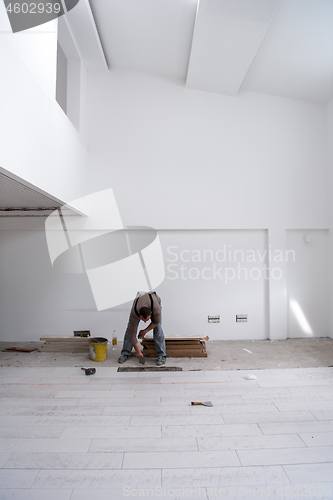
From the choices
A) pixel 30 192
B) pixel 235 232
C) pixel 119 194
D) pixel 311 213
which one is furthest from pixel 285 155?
pixel 30 192

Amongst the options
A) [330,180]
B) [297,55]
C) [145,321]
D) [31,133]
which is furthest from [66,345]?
[297,55]

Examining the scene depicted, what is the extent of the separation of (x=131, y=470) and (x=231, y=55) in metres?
4.98

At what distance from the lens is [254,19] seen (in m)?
3.51

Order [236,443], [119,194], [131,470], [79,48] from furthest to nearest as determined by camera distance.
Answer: [119,194] < [79,48] < [236,443] < [131,470]

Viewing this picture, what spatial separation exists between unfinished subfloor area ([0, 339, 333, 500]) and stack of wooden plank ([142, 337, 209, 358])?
27 centimetres

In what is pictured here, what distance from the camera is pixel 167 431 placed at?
2498mm

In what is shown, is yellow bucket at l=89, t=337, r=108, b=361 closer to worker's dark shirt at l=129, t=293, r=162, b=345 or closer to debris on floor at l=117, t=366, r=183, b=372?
debris on floor at l=117, t=366, r=183, b=372

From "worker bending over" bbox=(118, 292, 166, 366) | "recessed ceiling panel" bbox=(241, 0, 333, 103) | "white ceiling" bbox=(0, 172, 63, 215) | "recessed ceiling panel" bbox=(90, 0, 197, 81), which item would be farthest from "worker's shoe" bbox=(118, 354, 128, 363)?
"recessed ceiling panel" bbox=(241, 0, 333, 103)

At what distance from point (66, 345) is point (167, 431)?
2532mm

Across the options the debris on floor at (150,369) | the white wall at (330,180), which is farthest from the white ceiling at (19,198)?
the white wall at (330,180)

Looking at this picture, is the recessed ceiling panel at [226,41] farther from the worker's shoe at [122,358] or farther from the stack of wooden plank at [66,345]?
the stack of wooden plank at [66,345]

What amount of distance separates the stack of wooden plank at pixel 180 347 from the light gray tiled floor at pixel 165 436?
651mm

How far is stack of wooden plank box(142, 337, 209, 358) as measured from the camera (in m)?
4.28

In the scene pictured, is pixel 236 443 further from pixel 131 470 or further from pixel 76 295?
pixel 76 295
